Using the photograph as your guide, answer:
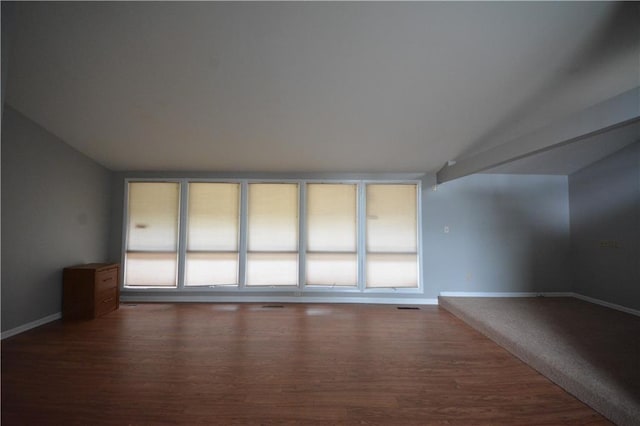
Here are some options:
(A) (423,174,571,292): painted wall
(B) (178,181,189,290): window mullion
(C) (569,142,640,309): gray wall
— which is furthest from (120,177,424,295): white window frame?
(C) (569,142,640,309): gray wall

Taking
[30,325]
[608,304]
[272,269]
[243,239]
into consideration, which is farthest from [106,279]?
[608,304]

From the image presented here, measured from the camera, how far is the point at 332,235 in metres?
4.81

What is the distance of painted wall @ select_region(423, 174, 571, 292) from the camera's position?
184 inches

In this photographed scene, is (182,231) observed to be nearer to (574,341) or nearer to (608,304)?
(574,341)

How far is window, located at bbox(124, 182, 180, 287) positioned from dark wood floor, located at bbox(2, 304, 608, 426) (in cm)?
114

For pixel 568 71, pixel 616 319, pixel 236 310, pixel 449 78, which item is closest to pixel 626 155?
pixel 616 319

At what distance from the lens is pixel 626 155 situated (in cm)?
387

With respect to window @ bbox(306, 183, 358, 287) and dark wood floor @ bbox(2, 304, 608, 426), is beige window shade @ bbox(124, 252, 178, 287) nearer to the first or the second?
dark wood floor @ bbox(2, 304, 608, 426)

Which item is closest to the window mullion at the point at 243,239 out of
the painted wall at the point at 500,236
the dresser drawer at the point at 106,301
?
the dresser drawer at the point at 106,301

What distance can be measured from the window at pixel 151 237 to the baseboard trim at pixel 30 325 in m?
1.08

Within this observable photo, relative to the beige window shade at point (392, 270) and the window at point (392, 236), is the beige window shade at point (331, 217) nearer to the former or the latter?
the window at point (392, 236)

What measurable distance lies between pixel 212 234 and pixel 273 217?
3.90 feet

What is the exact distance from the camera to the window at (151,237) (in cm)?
471

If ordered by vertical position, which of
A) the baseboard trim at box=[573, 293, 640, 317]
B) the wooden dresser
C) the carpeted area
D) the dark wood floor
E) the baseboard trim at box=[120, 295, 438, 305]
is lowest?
the dark wood floor
